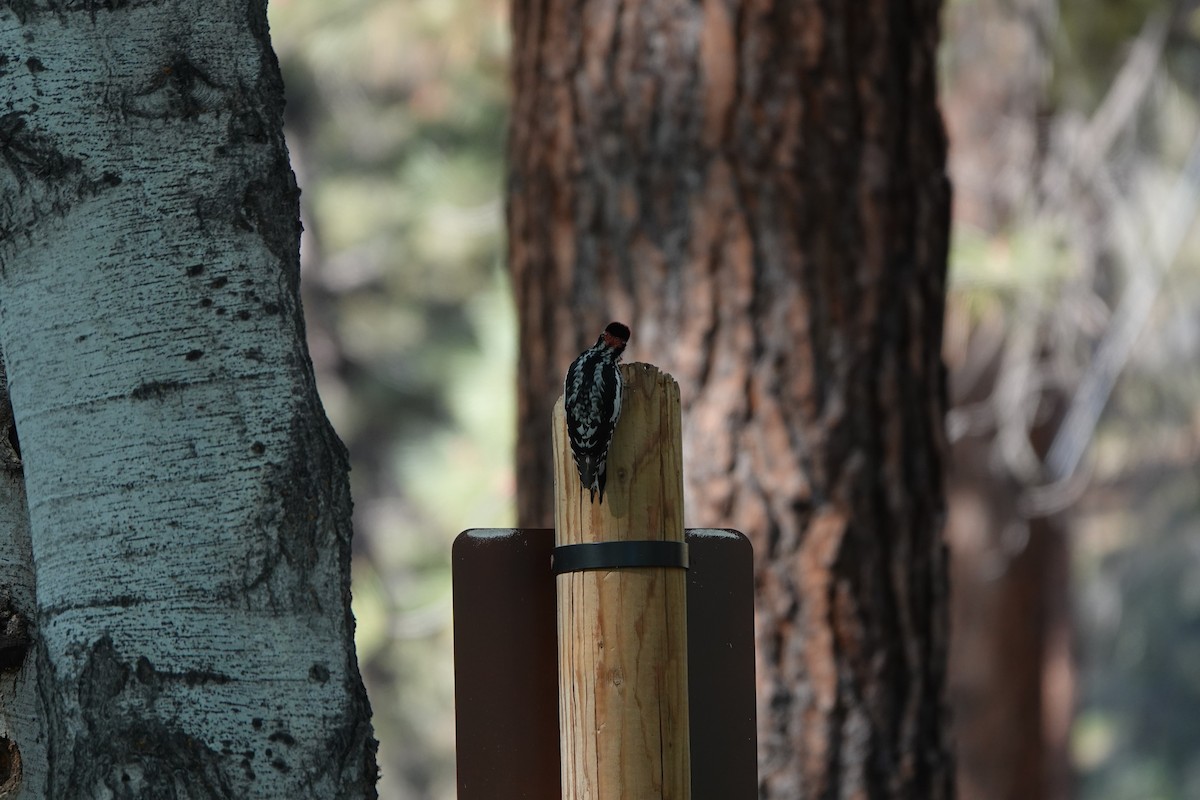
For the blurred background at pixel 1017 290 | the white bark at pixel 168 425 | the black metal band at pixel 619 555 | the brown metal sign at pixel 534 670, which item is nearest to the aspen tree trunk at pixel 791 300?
the brown metal sign at pixel 534 670

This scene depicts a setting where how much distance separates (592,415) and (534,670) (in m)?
0.27

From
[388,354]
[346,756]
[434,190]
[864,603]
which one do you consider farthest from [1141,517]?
[346,756]

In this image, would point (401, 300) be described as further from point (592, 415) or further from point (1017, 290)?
point (592, 415)

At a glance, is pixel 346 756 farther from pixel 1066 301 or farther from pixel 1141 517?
pixel 1141 517

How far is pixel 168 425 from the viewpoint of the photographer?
1.17 metres

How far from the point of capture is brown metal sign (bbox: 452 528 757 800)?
1.32 meters

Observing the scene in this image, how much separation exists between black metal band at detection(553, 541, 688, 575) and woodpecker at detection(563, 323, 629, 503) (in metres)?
0.05

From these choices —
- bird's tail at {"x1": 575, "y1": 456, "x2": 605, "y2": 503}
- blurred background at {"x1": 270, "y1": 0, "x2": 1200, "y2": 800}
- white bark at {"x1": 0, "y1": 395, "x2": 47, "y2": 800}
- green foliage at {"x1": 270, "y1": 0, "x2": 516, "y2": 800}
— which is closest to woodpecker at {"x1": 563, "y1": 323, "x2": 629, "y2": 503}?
bird's tail at {"x1": 575, "y1": 456, "x2": 605, "y2": 503}

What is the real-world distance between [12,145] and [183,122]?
15 centimetres

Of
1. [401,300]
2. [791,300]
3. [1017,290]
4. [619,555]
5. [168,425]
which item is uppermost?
[401,300]

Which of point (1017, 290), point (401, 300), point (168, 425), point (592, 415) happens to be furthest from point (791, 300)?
point (401, 300)

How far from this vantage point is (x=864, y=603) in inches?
90.7

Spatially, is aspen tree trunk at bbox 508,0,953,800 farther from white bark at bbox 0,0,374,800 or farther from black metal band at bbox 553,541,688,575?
white bark at bbox 0,0,374,800

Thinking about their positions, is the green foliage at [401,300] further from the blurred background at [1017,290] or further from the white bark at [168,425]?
the white bark at [168,425]
